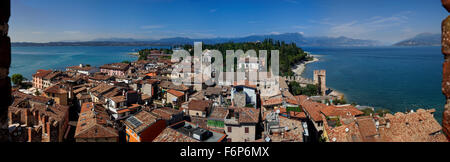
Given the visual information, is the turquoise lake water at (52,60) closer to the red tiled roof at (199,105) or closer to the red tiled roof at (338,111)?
the red tiled roof at (199,105)

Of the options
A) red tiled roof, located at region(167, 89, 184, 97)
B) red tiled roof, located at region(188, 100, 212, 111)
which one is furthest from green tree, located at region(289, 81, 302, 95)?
red tiled roof, located at region(188, 100, 212, 111)

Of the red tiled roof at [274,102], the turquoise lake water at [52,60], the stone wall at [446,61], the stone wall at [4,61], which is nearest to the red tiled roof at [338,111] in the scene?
the red tiled roof at [274,102]

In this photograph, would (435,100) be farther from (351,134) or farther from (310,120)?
(351,134)

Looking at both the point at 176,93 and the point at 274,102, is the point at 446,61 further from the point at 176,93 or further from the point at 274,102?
the point at 176,93

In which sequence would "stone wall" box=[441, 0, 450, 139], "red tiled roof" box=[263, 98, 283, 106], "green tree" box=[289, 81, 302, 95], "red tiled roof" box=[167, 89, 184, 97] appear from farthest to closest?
"green tree" box=[289, 81, 302, 95] < "red tiled roof" box=[167, 89, 184, 97] < "red tiled roof" box=[263, 98, 283, 106] < "stone wall" box=[441, 0, 450, 139]

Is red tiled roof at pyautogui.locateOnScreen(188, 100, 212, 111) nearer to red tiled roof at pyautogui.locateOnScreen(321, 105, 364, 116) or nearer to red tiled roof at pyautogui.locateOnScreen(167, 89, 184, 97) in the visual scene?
red tiled roof at pyautogui.locateOnScreen(167, 89, 184, 97)

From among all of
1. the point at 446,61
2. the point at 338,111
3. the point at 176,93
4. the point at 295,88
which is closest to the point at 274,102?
the point at 338,111

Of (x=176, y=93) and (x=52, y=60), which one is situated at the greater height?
(x=52, y=60)
